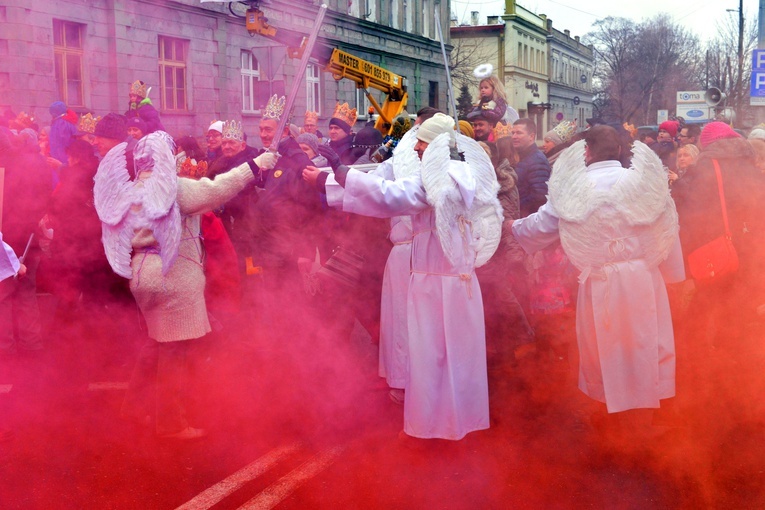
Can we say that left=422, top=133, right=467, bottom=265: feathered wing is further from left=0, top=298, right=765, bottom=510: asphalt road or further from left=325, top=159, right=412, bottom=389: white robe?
left=0, top=298, right=765, bottom=510: asphalt road

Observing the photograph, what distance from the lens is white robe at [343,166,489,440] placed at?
447 cm

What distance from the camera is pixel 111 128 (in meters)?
5.05

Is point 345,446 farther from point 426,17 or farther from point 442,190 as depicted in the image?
point 426,17

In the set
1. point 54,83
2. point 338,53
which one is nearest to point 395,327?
point 338,53

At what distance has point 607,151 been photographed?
4684 millimetres

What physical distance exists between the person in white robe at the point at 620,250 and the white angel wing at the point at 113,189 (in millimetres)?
2216

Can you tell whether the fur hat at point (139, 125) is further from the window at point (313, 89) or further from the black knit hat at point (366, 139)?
the window at point (313, 89)

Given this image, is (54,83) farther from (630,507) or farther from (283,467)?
(630,507)

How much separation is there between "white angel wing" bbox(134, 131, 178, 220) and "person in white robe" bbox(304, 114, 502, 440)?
0.86 m

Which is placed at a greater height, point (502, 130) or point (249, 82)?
point (249, 82)

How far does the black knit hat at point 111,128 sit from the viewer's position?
5.05 meters

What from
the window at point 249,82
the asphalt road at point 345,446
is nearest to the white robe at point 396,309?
the asphalt road at point 345,446

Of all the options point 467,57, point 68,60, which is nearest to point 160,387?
point 68,60

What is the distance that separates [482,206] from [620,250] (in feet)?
2.44
